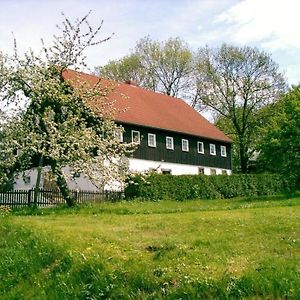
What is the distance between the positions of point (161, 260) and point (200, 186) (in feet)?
94.7

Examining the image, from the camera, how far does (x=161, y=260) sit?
11039 mm

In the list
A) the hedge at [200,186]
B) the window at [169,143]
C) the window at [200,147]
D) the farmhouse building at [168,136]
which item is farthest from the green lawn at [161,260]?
the window at [200,147]

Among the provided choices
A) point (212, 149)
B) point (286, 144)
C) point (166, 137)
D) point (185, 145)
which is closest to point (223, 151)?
point (212, 149)

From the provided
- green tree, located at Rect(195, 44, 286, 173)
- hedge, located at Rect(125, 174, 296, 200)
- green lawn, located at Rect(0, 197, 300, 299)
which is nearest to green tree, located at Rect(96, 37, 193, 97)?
green tree, located at Rect(195, 44, 286, 173)

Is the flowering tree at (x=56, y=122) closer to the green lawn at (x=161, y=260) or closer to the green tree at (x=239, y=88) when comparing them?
the green lawn at (x=161, y=260)

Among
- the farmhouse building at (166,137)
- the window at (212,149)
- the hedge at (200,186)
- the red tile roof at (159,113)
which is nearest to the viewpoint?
the hedge at (200,186)

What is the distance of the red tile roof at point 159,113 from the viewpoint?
4681cm

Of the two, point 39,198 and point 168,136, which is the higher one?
point 168,136

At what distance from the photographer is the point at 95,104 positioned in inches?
1189

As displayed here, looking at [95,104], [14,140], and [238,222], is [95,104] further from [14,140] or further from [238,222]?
[238,222]

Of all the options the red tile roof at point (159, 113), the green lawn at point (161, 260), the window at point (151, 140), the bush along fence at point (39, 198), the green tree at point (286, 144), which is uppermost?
the red tile roof at point (159, 113)

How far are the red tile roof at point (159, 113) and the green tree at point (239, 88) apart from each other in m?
7.52

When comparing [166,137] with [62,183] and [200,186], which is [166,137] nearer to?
[200,186]

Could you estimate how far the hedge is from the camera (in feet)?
116
